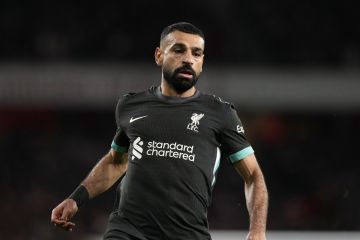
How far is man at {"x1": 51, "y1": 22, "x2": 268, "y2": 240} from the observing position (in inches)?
153

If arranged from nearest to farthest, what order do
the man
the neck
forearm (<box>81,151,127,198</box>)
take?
the man → the neck → forearm (<box>81,151,127,198</box>)

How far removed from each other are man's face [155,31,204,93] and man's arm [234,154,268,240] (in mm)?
463

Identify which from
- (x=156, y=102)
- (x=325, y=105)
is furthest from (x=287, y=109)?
(x=156, y=102)

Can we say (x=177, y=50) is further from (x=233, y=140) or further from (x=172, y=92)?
(x=233, y=140)

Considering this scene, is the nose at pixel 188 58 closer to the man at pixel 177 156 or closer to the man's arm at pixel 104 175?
the man at pixel 177 156

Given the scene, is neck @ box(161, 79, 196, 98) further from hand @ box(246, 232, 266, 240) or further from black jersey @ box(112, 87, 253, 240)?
hand @ box(246, 232, 266, 240)

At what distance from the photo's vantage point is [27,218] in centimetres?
1015

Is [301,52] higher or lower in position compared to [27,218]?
higher

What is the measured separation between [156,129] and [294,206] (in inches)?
340

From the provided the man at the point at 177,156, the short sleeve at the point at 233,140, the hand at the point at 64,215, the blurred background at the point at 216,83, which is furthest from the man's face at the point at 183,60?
the blurred background at the point at 216,83

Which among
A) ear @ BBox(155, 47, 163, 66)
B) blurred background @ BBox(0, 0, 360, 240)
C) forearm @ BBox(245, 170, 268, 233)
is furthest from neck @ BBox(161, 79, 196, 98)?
blurred background @ BBox(0, 0, 360, 240)

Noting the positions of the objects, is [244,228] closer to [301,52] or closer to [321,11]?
[301,52]

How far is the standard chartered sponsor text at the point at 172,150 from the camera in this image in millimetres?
3963

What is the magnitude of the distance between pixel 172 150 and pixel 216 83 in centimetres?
985
